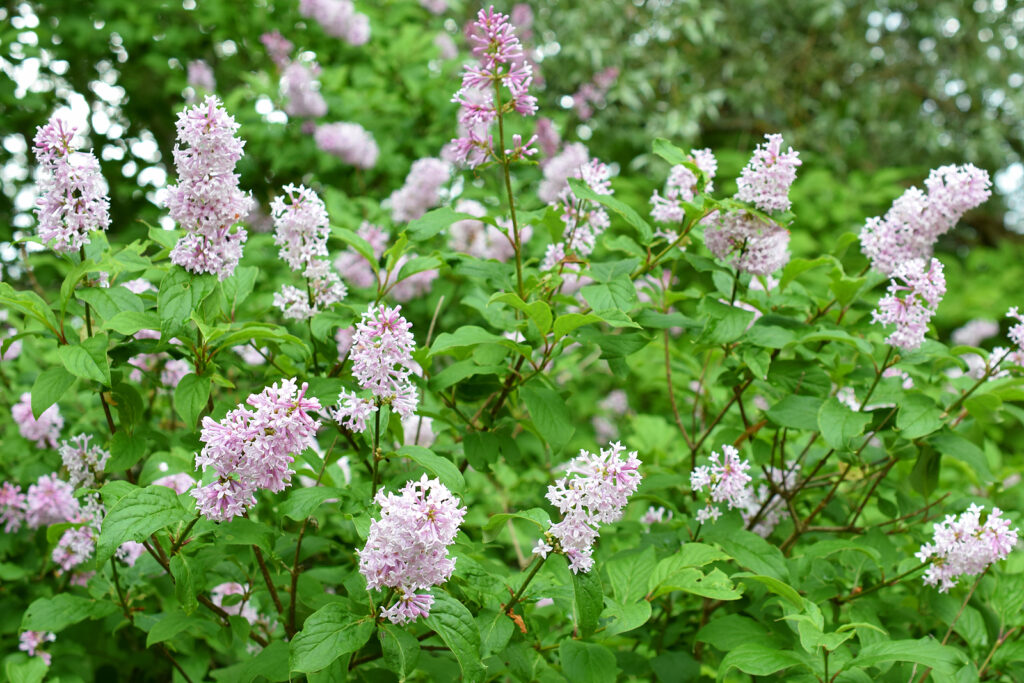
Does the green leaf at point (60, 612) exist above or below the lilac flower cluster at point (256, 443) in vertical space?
below

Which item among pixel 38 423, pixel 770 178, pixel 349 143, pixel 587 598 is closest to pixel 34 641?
pixel 38 423

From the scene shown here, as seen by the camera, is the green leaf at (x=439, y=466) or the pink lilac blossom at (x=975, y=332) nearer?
the green leaf at (x=439, y=466)

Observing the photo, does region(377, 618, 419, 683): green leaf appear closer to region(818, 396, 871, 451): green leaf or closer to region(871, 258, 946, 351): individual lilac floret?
region(818, 396, 871, 451): green leaf

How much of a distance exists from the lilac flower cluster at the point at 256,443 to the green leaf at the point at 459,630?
0.30 m

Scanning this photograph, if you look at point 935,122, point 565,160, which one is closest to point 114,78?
point 565,160

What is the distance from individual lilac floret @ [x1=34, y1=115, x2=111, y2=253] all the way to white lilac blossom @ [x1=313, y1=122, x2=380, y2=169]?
8.53 ft

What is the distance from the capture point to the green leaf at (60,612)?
1.83 m

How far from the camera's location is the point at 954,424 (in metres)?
2.08

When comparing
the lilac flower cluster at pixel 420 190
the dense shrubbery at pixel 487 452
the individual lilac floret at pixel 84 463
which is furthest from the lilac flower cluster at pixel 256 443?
the lilac flower cluster at pixel 420 190

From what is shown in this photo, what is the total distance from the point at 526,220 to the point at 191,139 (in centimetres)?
66

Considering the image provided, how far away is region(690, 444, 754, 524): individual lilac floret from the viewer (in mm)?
1749

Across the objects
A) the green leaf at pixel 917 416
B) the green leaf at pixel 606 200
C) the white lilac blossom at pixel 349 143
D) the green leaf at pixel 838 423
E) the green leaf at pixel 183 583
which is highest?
the green leaf at pixel 606 200

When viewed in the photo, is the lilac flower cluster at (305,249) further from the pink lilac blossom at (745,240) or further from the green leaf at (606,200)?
the pink lilac blossom at (745,240)

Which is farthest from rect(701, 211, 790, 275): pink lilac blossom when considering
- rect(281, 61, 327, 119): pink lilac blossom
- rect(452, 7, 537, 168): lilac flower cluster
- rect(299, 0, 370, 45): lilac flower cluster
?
rect(299, 0, 370, 45): lilac flower cluster
